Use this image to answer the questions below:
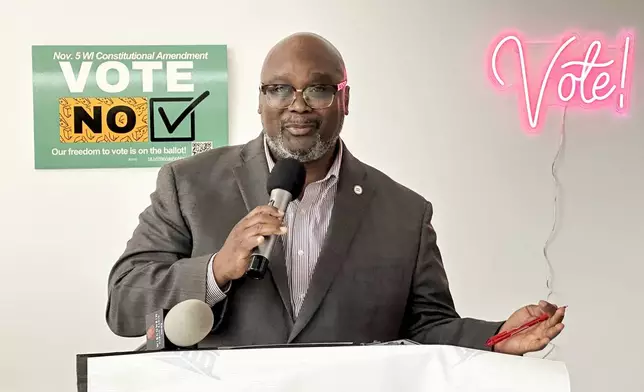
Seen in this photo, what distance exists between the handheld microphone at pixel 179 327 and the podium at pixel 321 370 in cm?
9

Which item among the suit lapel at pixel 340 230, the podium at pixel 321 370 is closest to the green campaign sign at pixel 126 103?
the suit lapel at pixel 340 230

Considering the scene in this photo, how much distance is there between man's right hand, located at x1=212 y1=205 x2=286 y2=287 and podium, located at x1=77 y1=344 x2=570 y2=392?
0.30m

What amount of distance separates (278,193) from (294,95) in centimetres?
37

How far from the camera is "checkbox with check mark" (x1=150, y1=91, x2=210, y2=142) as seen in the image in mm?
2920

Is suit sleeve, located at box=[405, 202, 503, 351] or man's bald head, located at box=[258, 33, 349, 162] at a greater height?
man's bald head, located at box=[258, 33, 349, 162]

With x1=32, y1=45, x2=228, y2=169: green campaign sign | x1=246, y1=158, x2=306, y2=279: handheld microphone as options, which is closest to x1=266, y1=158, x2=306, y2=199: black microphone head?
x1=246, y1=158, x2=306, y2=279: handheld microphone

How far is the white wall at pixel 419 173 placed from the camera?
292 cm

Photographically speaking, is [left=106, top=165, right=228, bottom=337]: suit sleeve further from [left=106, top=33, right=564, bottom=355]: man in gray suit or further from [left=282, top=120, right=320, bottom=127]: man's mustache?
[left=282, top=120, right=320, bottom=127]: man's mustache

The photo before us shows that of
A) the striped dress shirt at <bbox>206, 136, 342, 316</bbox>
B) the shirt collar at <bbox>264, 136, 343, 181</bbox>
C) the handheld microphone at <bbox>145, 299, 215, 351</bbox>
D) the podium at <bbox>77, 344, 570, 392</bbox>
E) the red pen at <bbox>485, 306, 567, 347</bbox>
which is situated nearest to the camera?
the podium at <bbox>77, 344, 570, 392</bbox>

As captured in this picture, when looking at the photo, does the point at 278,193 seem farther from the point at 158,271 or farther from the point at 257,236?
the point at 158,271

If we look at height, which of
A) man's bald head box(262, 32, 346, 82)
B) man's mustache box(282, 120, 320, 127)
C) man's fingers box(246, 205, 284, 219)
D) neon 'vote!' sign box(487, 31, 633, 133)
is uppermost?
neon 'vote!' sign box(487, 31, 633, 133)

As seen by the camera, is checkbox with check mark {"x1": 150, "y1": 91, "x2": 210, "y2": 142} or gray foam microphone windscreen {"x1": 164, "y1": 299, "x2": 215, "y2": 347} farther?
checkbox with check mark {"x1": 150, "y1": 91, "x2": 210, "y2": 142}

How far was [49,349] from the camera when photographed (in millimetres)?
2934

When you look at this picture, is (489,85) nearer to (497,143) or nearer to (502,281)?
(497,143)
